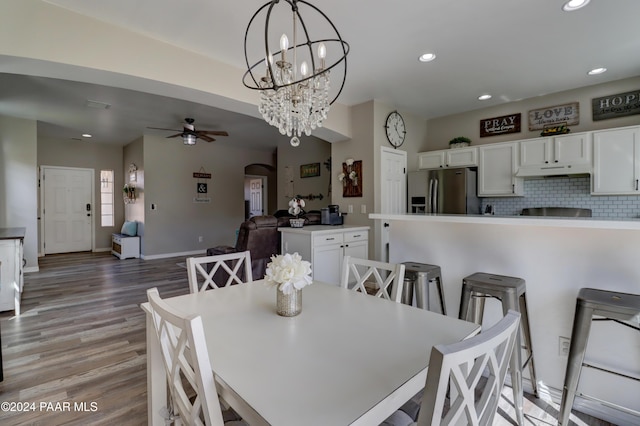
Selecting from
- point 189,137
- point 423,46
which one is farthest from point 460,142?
point 189,137

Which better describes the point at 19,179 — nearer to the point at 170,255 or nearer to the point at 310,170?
the point at 170,255

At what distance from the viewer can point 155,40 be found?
279 centimetres

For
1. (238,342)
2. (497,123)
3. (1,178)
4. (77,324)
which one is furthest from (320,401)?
(1,178)

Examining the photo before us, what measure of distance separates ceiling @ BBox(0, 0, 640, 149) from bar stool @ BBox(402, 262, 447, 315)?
6.70 feet

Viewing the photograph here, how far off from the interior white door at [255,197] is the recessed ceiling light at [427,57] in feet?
22.9

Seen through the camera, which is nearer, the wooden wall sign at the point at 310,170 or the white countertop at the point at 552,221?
the white countertop at the point at 552,221

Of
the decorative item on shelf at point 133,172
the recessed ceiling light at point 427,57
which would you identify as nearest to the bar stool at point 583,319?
the recessed ceiling light at point 427,57

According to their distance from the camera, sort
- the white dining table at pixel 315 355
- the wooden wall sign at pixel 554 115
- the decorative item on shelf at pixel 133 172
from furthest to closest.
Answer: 1. the decorative item on shelf at pixel 133 172
2. the wooden wall sign at pixel 554 115
3. the white dining table at pixel 315 355

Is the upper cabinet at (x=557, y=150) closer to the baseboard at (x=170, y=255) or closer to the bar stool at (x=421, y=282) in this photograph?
the bar stool at (x=421, y=282)

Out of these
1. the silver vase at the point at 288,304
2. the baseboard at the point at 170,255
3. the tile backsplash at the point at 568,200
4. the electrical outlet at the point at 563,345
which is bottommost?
the baseboard at the point at 170,255

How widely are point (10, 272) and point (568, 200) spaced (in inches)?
278

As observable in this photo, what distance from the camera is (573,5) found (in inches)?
91.4

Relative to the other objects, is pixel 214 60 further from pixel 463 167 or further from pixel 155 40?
pixel 463 167

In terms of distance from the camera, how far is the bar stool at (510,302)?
5.86 feet
